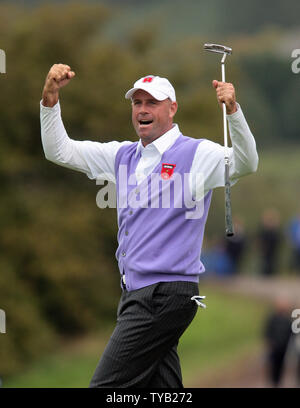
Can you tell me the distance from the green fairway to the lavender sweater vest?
69.7ft

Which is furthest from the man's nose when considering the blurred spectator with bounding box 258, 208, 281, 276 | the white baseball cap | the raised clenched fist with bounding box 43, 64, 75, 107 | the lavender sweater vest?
the blurred spectator with bounding box 258, 208, 281, 276

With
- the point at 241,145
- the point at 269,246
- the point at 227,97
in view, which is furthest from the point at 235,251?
the point at 227,97

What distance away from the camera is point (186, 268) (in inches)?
269

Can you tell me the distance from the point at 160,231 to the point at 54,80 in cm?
119

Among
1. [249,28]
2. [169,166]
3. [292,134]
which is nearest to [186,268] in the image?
[169,166]

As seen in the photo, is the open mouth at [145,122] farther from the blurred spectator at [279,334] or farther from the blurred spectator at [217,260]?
the blurred spectator at [217,260]

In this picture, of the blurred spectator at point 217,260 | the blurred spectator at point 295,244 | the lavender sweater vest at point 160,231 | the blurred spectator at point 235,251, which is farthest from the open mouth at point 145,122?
the blurred spectator at point 217,260

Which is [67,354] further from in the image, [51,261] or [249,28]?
[249,28]

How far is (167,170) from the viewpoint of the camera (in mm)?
6914

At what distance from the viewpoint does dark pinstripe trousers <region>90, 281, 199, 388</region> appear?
674 cm

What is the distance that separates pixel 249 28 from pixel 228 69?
63.7 feet

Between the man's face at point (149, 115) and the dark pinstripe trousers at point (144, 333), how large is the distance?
0.99 m

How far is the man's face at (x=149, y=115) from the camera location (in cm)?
703

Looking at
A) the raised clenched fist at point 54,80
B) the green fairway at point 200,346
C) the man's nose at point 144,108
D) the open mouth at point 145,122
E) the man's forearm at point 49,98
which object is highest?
the raised clenched fist at point 54,80
